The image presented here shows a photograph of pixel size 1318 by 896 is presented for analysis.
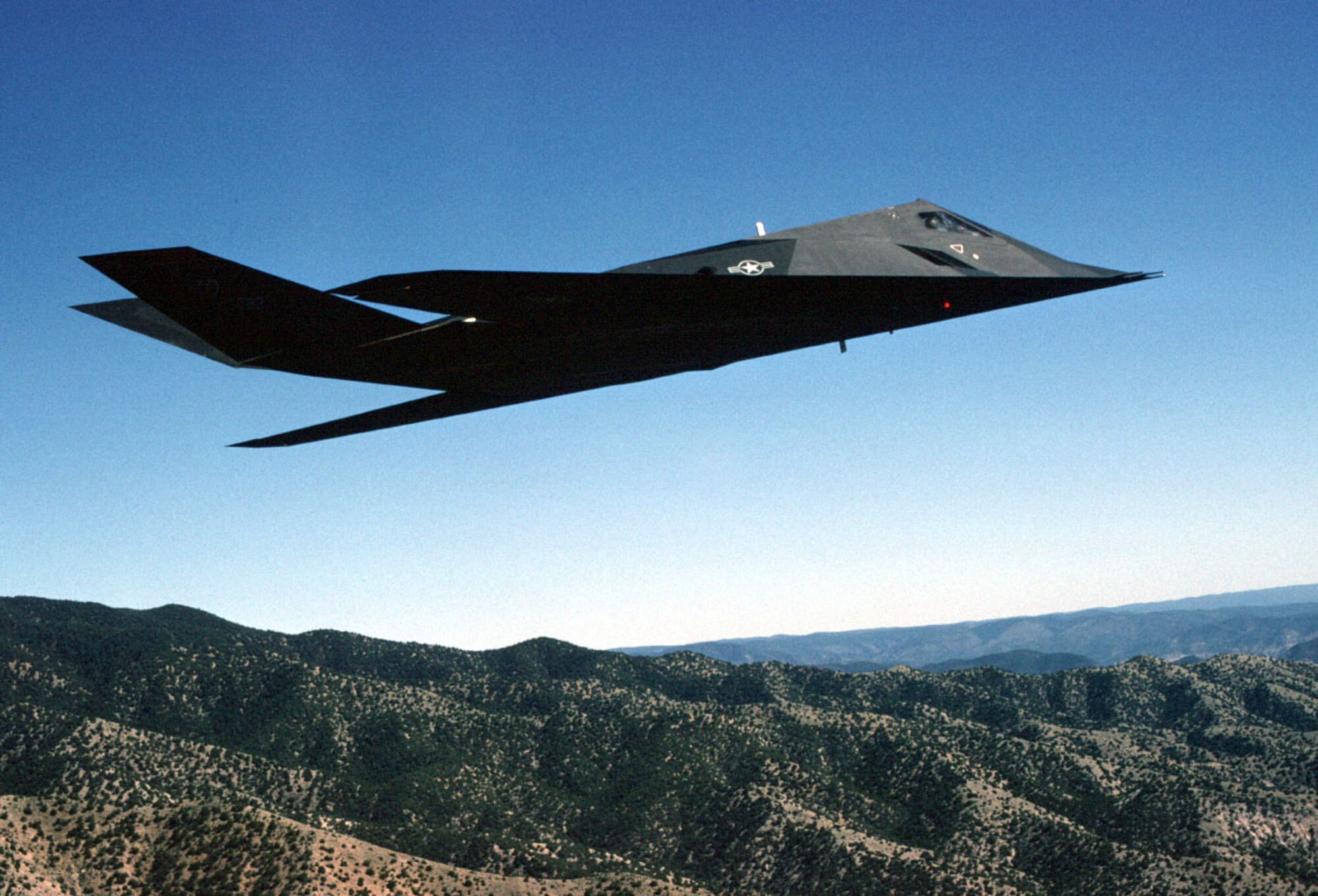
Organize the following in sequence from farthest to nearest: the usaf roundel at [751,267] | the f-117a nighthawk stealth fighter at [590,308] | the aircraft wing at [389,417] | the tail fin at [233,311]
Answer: the aircraft wing at [389,417], the usaf roundel at [751,267], the f-117a nighthawk stealth fighter at [590,308], the tail fin at [233,311]

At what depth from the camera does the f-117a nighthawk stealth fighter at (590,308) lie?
16391mm

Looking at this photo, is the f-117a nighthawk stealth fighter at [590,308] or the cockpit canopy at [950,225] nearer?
the f-117a nighthawk stealth fighter at [590,308]

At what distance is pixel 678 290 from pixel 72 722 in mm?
210675

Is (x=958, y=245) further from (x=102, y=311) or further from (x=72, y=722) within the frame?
(x=72, y=722)

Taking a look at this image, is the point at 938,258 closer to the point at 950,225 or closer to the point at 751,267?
the point at 950,225

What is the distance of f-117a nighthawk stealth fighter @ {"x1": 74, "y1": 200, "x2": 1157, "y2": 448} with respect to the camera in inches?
645

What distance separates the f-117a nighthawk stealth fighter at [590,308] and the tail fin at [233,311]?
4cm

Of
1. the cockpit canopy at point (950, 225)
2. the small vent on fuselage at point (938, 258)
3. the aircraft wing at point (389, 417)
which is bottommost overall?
the aircraft wing at point (389, 417)

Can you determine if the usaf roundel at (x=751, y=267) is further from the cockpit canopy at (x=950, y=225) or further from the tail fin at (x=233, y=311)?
the tail fin at (x=233, y=311)

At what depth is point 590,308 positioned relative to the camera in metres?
17.3

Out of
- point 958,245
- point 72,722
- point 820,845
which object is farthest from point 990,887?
point 72,722

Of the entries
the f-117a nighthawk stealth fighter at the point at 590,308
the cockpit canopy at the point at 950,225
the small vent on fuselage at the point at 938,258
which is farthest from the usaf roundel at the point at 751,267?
the cockpit canopy at the point at 950,225

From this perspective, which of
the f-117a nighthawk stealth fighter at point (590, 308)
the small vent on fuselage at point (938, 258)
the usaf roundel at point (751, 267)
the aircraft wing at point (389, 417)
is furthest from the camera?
the aircraft wing at point (389, 417)

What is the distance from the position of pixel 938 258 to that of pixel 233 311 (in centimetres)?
1550
